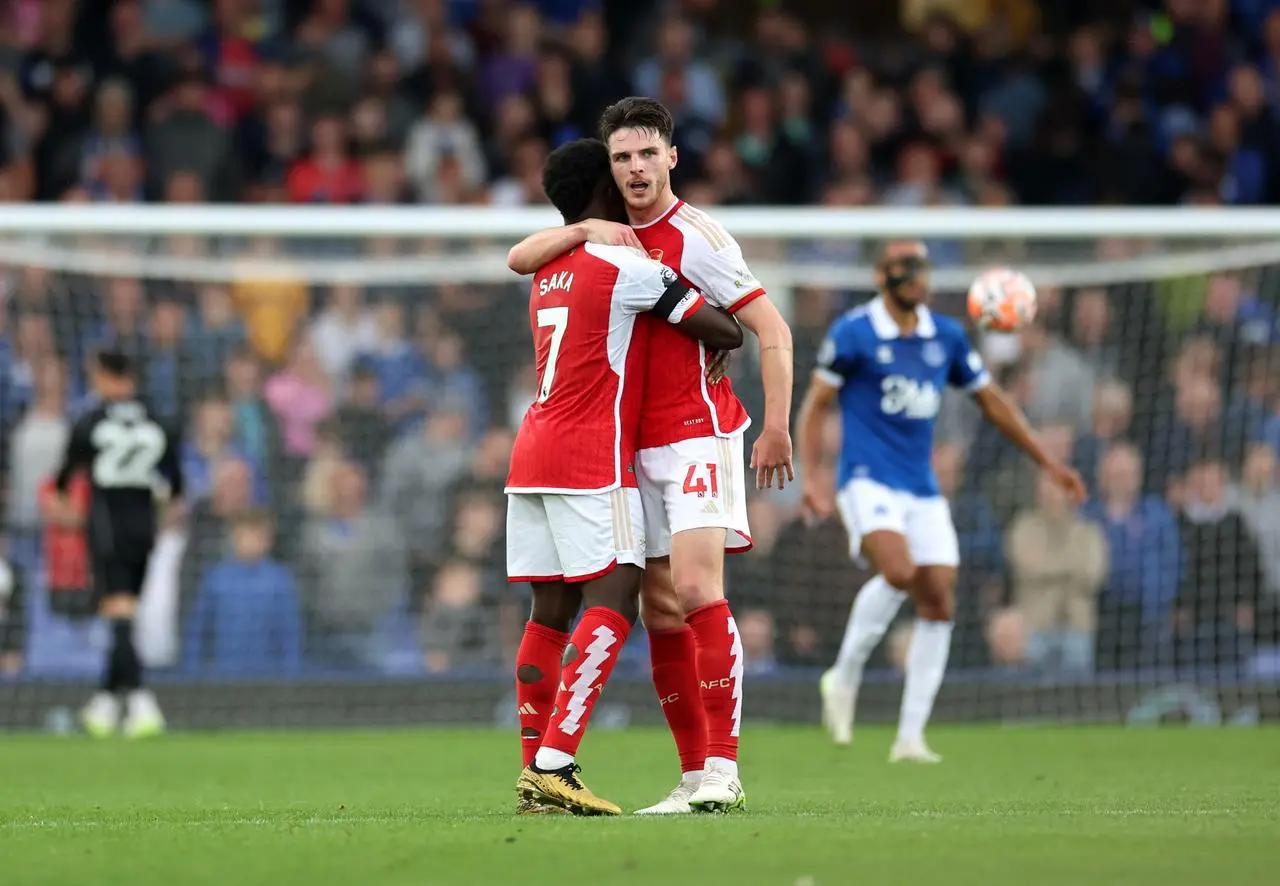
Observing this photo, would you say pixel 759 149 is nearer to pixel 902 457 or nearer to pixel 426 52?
pixel 426 52

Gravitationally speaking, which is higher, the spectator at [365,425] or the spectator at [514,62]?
the spectator at [514,62]

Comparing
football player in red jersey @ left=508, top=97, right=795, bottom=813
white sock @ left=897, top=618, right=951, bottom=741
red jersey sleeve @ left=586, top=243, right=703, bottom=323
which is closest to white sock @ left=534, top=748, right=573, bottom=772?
football player in red jersey @ left=508, top=97, right=795, bottom=813

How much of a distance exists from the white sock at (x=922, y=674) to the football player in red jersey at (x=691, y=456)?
333 centimetres

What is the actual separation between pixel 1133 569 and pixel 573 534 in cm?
804

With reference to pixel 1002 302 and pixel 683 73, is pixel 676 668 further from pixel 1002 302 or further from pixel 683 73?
pixel 683 73

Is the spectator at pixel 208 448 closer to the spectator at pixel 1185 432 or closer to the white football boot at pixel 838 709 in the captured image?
the white football boot at pixel 838 709

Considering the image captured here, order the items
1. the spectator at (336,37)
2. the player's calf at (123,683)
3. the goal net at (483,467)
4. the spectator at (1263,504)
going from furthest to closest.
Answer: the spectator at (336,37) → the spectator at (1263,504) → the goal net at (483,467) → the player's calf at (123,683)

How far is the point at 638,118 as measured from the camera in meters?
6.63

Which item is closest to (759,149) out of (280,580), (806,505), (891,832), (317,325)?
(317,325)

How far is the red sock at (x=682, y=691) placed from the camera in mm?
6801

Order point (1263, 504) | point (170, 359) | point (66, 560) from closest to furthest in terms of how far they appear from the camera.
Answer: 1. point (1263, 504)
2. point (66, 560)
3. point (170, 359)

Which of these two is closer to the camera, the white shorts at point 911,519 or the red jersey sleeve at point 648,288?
the red jersey sleeve at point 648,288

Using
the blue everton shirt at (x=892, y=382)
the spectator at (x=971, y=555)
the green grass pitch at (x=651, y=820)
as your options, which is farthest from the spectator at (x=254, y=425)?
the blue everton shirt at (x=892, y=382)

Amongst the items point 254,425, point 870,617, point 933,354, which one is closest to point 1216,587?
point 870,617
